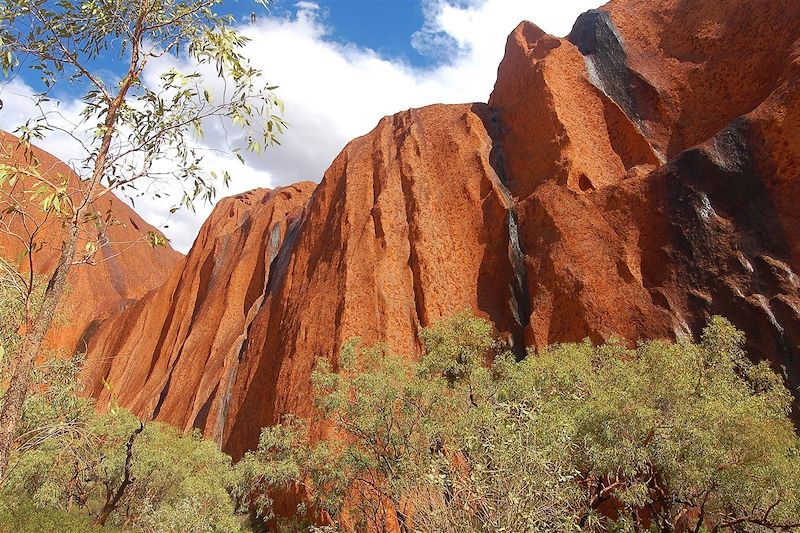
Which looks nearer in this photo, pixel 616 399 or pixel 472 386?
pixel 616 399

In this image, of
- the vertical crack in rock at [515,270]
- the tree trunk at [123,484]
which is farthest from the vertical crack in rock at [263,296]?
the vertical crack in rock at [515,270]

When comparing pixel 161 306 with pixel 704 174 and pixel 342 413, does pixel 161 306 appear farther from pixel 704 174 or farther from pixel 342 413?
pixel 704 174

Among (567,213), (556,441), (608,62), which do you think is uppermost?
(608,62)

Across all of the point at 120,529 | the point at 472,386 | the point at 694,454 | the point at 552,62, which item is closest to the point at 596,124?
the point at 552,62

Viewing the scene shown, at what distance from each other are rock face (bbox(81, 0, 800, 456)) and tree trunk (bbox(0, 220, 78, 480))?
742 inches

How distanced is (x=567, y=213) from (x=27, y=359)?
22.8 meters

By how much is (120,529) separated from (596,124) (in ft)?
102

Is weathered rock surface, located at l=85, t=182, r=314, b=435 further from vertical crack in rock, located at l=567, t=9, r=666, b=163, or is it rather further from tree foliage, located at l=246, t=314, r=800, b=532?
vertical crack in rock, located at l=567, t=9, r=666, b=163

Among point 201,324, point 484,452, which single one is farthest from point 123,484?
point 201,324

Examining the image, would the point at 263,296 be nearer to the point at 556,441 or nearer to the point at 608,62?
the point at 608,62

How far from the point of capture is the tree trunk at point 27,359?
4344 millimetres

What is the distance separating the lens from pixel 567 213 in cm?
2366

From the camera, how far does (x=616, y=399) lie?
1042 cm

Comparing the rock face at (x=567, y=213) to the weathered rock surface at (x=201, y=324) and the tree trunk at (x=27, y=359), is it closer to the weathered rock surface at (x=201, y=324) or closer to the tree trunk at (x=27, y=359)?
the weathered rock surface at (x=201, y=324)
